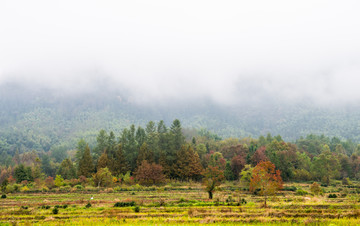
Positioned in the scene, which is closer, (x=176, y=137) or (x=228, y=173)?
(x=228, y=173)

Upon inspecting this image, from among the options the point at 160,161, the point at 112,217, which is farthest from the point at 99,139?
the point at 112,217

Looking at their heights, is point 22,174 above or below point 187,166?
below

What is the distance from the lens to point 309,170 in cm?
9131

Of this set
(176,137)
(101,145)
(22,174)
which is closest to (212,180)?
(176,137)

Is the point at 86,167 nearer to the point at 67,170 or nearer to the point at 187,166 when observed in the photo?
the point at 67,170

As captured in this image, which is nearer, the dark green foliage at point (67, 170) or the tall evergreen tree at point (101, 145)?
the dark green foliage at point (67, 170)

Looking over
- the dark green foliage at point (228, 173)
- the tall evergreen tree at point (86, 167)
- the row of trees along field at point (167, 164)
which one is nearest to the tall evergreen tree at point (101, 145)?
the row of trees along field at point (167, 164)

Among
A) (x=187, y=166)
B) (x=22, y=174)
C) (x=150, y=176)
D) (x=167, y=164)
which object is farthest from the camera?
(x=22, y=174)

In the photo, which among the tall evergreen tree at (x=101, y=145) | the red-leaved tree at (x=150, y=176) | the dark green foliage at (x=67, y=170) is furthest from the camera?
the tall evergreen tree at (x=101, y=145)

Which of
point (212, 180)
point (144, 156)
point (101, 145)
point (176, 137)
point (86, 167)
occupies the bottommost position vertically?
point (86, 167)

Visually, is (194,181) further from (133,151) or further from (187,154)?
(133,151)

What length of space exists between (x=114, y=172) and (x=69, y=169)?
2093cm

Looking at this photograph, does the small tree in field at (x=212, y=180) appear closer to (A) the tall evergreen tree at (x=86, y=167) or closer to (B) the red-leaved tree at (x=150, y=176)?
(B) the red-leaved tree at (x=150, y=176)

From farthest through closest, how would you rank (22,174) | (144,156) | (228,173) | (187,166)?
(144,156), (22,174), (228,173), (187,166)
